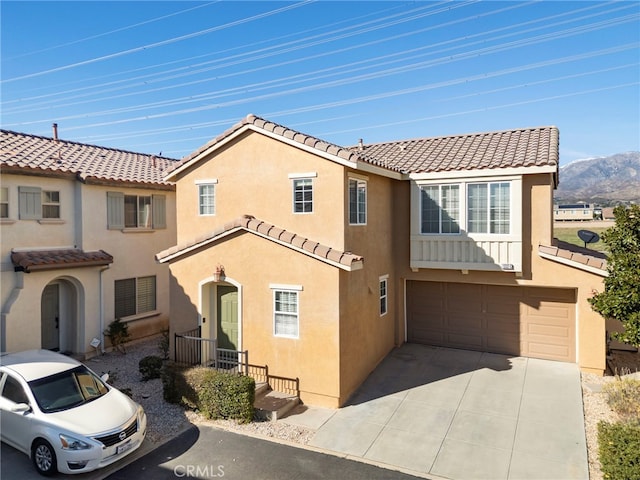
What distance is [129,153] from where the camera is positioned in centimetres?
2116

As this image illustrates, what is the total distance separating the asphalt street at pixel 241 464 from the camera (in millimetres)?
7898

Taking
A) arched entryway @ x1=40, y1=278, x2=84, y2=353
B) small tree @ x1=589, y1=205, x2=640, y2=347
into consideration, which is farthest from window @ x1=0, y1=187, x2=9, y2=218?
small tree @ x1=589, y1=205, x2=640, y2=347

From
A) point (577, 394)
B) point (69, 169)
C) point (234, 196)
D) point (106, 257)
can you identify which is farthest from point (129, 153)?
point (577, 394)

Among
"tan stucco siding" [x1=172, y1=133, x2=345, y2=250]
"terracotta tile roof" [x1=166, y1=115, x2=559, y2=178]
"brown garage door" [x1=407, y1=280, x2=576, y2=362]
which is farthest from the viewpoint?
"brown garage door" [x1=407, y1=280, x2=576, y2=362]

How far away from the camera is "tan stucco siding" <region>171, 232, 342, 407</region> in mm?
10773

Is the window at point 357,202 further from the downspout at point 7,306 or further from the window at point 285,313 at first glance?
the downspout at point 7,306

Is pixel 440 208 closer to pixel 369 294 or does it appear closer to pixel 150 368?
pixel 369 294

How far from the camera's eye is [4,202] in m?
12.6

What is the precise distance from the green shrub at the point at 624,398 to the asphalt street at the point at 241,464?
5826 millimetres

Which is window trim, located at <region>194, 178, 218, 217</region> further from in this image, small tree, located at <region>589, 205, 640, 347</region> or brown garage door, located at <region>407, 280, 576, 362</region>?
small tree, located at <region>589, 205, 640, 347</region>

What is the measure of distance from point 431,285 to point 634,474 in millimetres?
9130

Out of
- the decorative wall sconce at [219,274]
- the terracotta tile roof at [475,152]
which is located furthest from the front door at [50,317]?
the terracotta tile roof at [475,152]

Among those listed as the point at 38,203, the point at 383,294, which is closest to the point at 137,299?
the point at 38,203

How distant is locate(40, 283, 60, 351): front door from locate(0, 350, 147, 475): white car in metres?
Answer: 5.54
